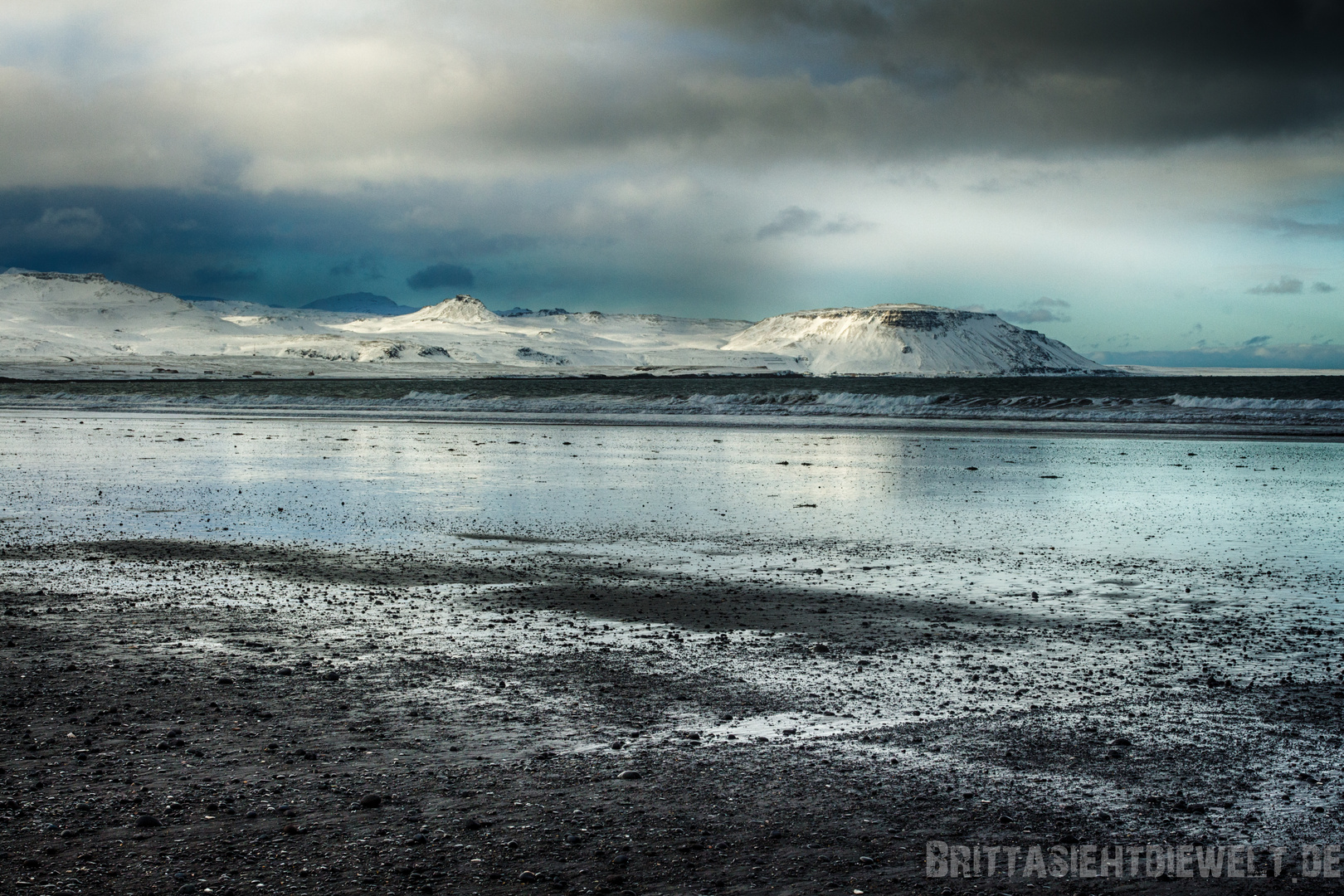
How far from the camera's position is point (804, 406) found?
75.9m

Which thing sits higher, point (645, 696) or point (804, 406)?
point (804, 406)

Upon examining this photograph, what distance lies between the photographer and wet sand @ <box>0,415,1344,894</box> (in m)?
5.55

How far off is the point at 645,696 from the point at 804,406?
68.7m

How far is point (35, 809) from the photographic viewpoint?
5.81 m

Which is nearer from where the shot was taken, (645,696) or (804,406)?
(645,696)

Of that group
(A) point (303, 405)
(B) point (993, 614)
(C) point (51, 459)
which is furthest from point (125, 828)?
(A) point (303, 405)

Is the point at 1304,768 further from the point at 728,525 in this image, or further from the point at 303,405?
the point at 303,405

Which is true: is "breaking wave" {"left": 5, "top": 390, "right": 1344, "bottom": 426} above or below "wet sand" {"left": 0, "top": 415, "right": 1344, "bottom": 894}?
above

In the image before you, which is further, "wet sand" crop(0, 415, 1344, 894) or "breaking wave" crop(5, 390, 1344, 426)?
"breaking wave" crop(5, 390, 1344, 426)

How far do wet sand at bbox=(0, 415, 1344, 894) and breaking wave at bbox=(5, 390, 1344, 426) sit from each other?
46256 mm

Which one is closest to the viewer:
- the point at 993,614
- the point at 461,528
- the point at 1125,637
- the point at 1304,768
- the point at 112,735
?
the point at 1304,768

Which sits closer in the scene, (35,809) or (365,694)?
(35,809)

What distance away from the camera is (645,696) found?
8.14 m

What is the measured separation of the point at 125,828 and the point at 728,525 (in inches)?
519
